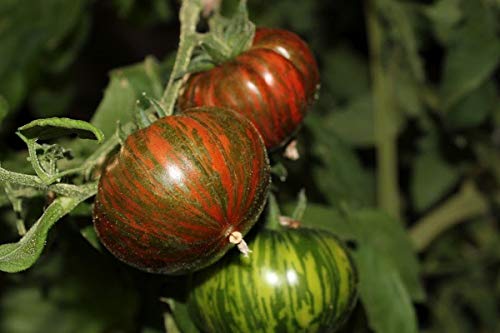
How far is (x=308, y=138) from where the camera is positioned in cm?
120

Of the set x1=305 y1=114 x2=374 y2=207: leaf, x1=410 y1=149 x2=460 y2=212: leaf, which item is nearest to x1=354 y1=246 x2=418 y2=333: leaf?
x1=305 y1=114 x2=374 y2=207: leaf

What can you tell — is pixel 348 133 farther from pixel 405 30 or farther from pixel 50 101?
pixel 50 101

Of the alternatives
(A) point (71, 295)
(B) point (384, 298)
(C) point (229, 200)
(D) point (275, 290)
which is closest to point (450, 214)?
(B) point (384, 298)

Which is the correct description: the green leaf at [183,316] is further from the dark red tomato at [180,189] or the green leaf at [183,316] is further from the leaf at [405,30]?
the leaf at [405,30]

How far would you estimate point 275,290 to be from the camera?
0.72 metres

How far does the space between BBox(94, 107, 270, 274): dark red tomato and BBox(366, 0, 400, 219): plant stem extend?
0.77m

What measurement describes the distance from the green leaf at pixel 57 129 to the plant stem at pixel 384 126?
2.73ft

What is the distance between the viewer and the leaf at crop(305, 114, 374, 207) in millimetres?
1171

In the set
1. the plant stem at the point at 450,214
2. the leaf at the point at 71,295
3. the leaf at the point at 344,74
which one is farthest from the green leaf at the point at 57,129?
the leaf at the point at 344,74

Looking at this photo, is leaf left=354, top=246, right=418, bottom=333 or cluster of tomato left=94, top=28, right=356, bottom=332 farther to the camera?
leaf left=354, top=246, right=418, bottom=333

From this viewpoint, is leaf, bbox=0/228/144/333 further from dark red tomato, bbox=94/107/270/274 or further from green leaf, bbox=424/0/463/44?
green leaf, bbox=424/0/463/44

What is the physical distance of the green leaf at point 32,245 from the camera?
1.94 feet

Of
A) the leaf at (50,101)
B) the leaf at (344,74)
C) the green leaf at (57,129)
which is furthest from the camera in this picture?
the leaf at (344,74)

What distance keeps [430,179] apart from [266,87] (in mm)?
723
